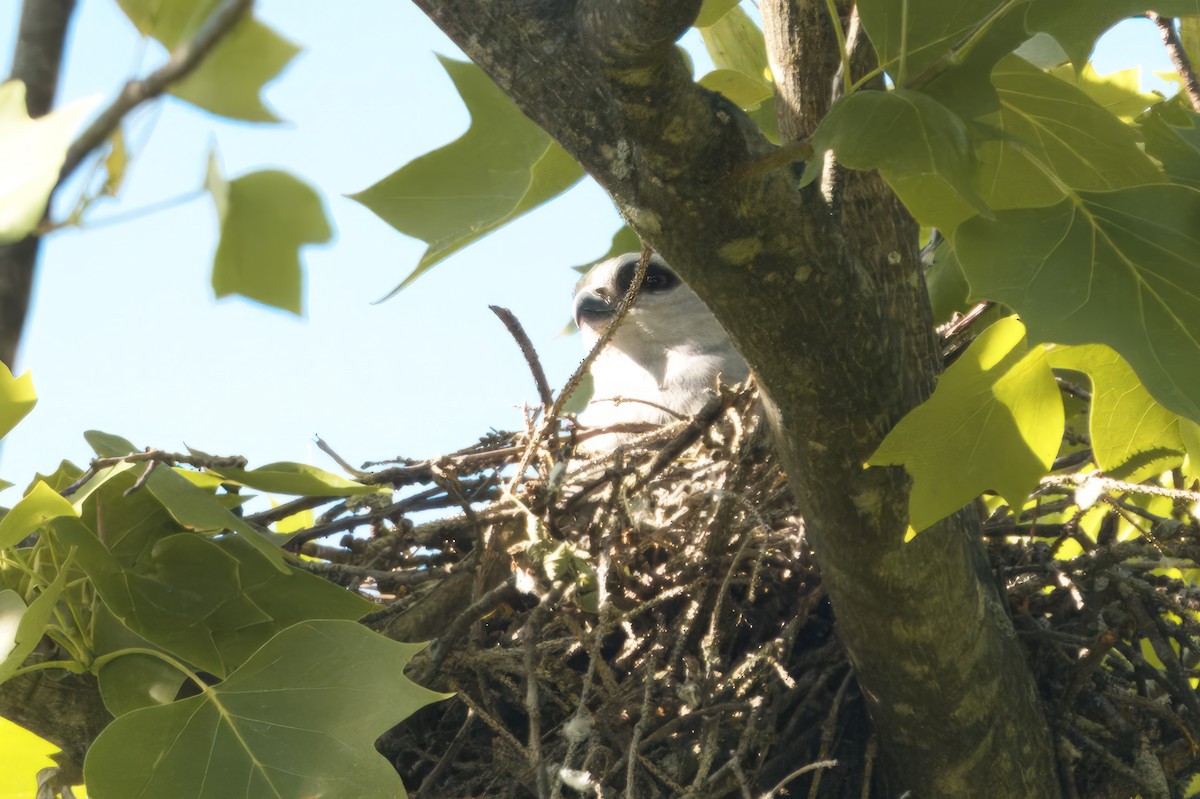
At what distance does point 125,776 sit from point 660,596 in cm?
89

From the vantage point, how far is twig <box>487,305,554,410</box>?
180 centimetres

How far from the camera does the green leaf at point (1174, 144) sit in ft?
3.99

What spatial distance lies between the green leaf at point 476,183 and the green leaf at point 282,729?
57 centimetres

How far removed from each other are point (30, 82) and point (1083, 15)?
966 millimetres

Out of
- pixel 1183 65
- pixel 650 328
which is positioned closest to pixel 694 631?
pixel 1183 65

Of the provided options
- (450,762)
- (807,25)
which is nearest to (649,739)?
(450,762)

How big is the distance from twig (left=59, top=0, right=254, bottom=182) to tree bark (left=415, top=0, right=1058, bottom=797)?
21.7 inches

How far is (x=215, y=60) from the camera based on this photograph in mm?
638

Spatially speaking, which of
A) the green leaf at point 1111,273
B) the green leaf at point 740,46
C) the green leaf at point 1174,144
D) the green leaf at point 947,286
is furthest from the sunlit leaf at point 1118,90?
the green leaf at point 1111,273

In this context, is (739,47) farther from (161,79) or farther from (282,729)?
(161,79)

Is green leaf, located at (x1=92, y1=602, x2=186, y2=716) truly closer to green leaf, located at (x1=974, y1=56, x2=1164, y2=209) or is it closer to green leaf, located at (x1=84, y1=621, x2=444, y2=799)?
green leaf, located at (x1=84, y1=621, x2=444, y2=799)

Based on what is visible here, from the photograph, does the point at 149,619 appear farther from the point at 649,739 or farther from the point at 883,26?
the point at 883,26

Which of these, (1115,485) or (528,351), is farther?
(528,351)

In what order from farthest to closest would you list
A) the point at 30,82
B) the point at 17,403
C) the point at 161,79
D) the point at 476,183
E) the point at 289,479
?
the point at 476,183
the point at 289,479
the point at 17,403
the point at 30,82
the point at 161,79
